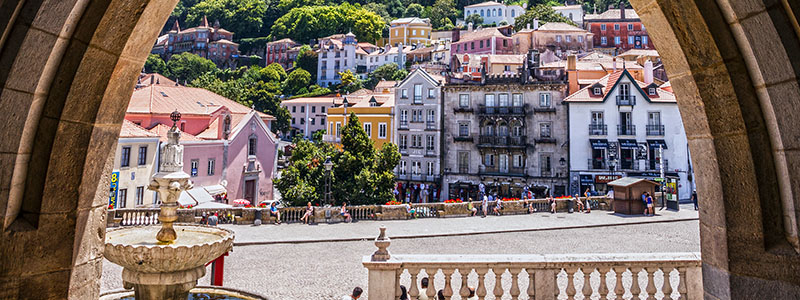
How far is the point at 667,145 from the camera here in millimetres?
32312

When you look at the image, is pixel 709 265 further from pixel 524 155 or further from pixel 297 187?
pixel 524 155

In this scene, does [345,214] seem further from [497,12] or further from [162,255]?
[497,12]

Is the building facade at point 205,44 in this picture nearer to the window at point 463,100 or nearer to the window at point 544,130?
the window at point 463,100

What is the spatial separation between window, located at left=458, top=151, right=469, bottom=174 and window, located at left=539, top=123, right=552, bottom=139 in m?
6.00

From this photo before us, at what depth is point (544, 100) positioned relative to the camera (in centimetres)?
3553

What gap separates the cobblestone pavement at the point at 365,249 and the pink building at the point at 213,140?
1274cm

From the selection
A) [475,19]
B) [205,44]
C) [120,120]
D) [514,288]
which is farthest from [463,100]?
[205,44]

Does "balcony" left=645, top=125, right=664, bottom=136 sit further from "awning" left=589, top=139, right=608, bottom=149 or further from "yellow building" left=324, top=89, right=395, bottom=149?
"yellow building" left=324, top=89, right=395, bottom=149

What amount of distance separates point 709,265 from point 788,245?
467 millimetres

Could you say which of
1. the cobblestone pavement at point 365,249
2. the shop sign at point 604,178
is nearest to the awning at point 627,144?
the shop sign at point 604,178

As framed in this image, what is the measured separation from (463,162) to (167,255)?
34.1 metres

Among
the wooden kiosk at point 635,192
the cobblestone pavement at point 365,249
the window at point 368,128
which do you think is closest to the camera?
the cobblestone pavement at point 365,249

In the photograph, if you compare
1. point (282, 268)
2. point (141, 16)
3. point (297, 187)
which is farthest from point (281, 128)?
point (141, 16)

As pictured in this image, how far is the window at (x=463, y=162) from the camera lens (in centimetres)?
3769
